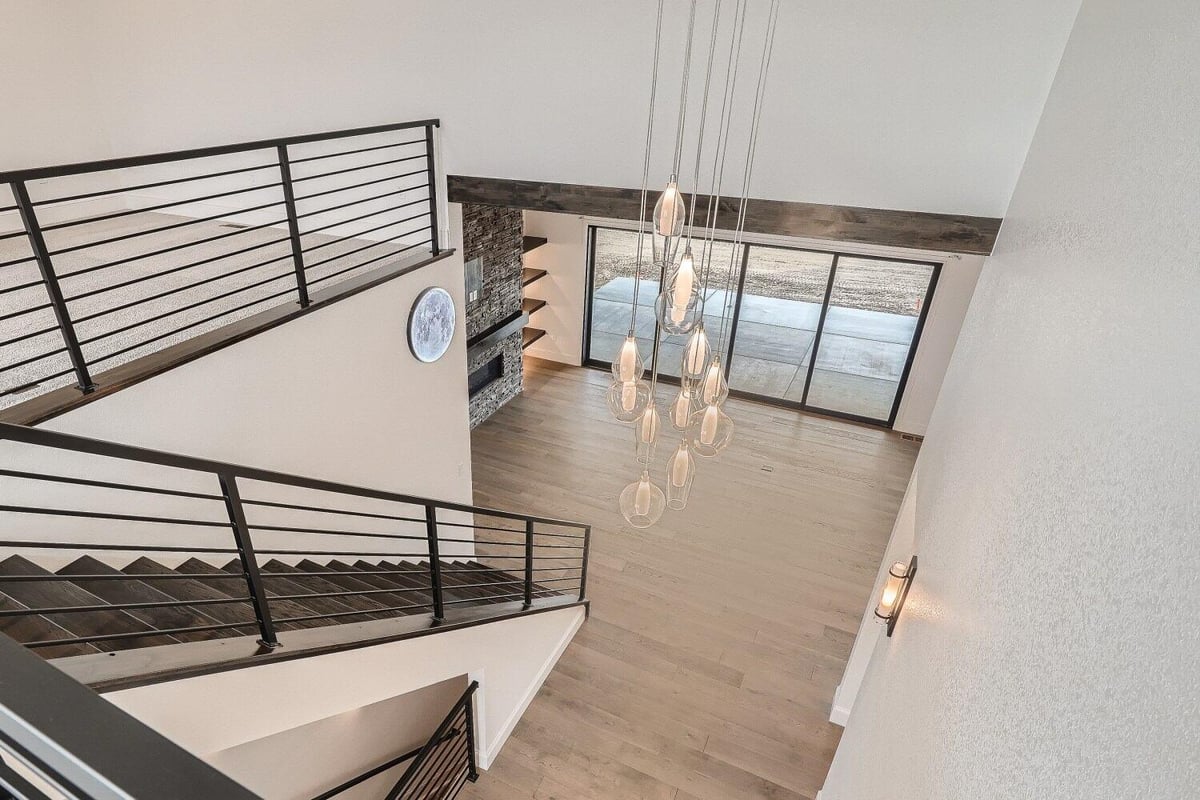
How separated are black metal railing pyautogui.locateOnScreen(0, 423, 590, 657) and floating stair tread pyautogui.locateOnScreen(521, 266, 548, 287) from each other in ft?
16.4

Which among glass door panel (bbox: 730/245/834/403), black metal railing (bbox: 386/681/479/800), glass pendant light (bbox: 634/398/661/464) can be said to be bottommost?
black metal railing (bbox: 386/681/479/800)

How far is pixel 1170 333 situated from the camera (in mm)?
784

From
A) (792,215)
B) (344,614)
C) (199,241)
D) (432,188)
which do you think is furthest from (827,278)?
(344,614)

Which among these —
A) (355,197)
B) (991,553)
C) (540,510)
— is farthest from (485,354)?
(991,553)

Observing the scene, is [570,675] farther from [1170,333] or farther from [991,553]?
[1170,333]

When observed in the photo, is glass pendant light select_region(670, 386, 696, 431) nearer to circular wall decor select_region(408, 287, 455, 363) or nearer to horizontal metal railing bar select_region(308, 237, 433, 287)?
horizontal metal railing bar select_region(308, 237, 433, 287)

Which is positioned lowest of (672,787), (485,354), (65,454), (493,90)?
(672,787)

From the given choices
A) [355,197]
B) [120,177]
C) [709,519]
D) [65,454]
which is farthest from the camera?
[709,519]

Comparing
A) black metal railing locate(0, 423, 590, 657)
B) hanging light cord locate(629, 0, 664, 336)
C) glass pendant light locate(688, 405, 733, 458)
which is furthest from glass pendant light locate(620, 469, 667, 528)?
hanging light cord locate(629, 0, 664, 336)

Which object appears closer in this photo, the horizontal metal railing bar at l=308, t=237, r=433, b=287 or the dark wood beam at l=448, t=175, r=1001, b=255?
the dark wood beam at l=448, t=175, r=1001, b=255

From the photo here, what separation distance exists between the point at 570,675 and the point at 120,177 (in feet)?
16.3

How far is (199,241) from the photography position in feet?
8.58

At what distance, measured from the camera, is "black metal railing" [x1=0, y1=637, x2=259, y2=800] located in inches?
18.5

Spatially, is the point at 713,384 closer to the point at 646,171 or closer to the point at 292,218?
the point at 646,171
